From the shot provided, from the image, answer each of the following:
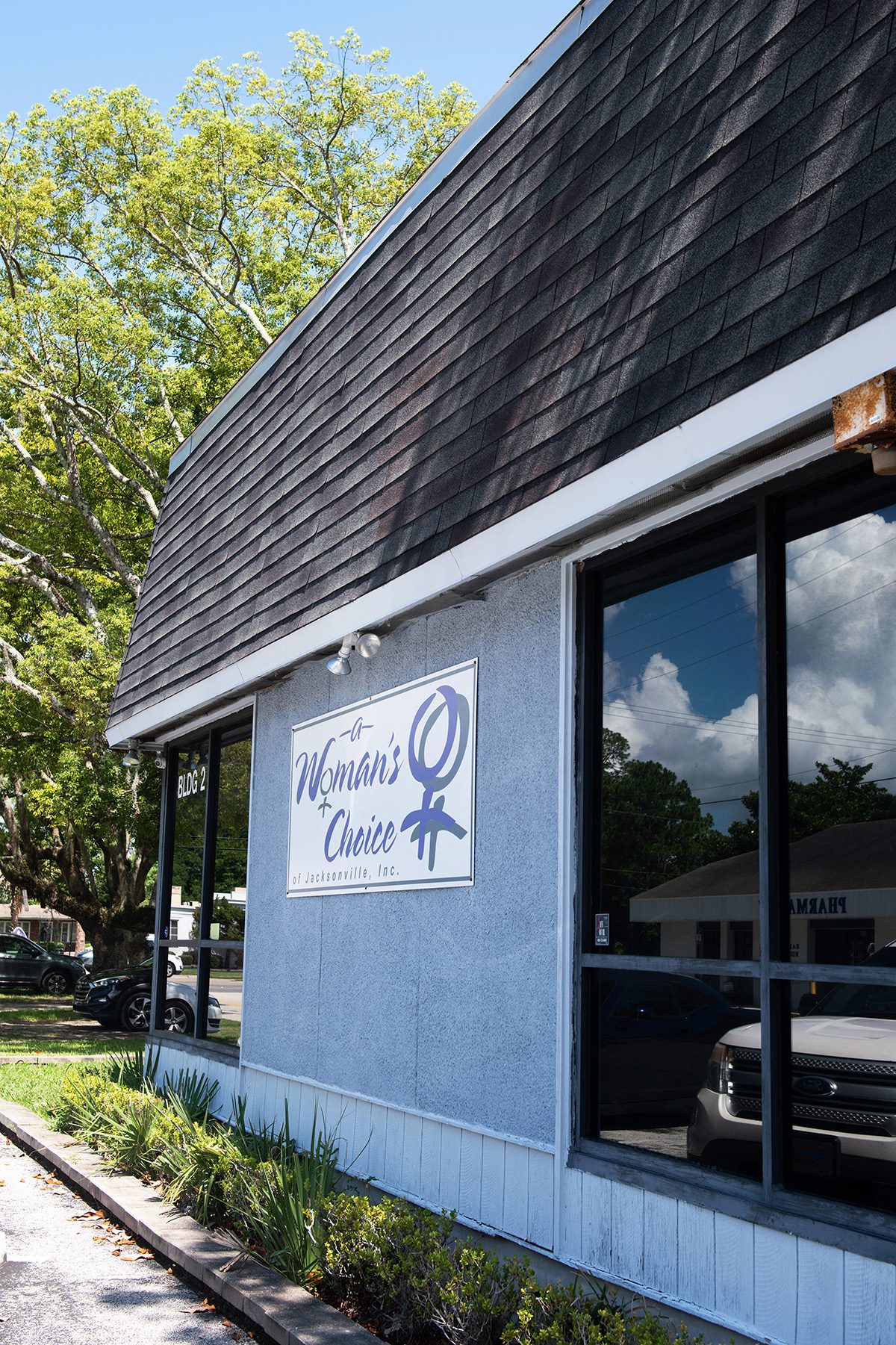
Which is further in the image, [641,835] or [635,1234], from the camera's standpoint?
[641,835]

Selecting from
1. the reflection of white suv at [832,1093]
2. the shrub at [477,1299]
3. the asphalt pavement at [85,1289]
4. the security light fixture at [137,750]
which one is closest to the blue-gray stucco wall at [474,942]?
the shrub at [477,1299]

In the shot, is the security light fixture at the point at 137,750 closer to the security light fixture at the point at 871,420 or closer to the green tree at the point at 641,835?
the green tree at the point at 641,835

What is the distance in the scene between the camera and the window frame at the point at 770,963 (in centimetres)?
381

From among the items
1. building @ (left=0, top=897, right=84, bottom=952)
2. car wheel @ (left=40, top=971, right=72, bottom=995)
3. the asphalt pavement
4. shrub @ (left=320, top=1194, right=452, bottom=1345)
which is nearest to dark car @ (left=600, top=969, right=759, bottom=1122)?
shrub @ (left=320, top=1194, right=452, bottom=1345)

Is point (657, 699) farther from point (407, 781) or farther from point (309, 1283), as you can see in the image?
point (309, 1283)

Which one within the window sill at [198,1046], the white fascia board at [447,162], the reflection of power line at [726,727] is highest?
→ the white fascia board at [447,162]

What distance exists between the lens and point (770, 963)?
411 centimetres

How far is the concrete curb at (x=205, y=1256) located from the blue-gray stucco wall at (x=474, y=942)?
42.6 inches

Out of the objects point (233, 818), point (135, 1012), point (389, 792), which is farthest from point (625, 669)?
point (135, 1012)

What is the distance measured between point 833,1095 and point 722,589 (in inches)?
74.1

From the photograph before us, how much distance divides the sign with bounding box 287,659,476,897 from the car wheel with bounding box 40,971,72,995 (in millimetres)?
26244

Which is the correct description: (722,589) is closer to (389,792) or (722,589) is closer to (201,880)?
(389,792)

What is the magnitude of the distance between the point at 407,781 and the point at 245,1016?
9.83 feet

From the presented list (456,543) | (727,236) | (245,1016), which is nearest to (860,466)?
(727,236)
